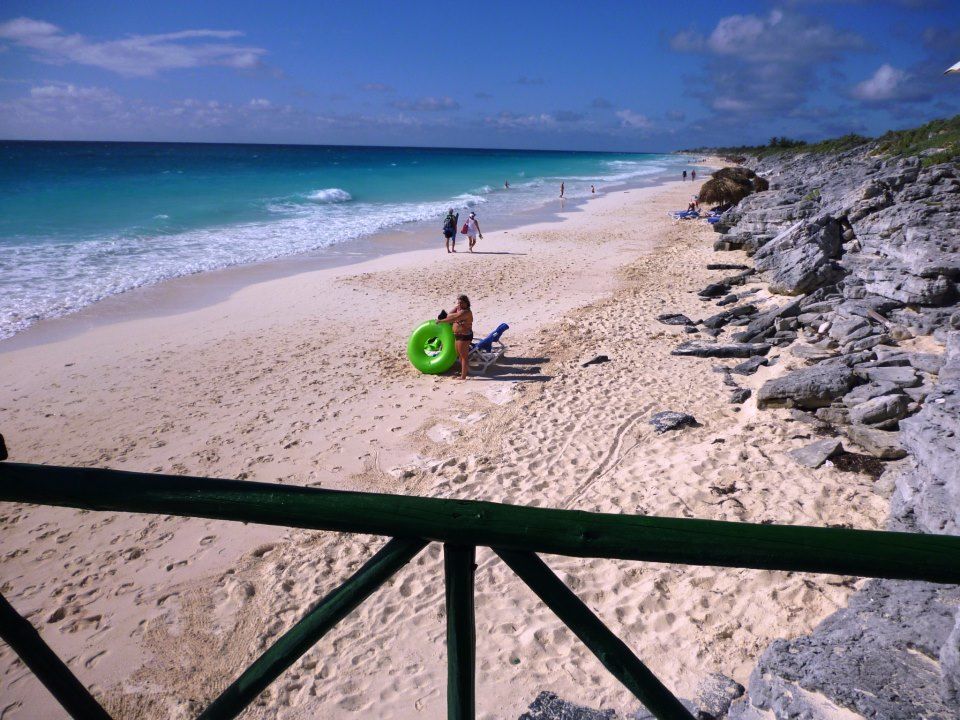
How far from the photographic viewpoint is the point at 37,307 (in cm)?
1209

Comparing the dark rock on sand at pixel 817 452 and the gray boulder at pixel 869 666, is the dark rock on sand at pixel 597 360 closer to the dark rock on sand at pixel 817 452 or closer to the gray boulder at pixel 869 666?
the dark rock on sand at pixel 817 452

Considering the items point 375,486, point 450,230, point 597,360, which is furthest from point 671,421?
point 450,230

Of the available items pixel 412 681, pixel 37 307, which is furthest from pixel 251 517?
pixel 37 307

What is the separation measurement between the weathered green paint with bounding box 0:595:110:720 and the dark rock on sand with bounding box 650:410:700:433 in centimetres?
610

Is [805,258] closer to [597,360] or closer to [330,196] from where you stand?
[597,360]

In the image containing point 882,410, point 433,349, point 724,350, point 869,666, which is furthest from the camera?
point 433,349

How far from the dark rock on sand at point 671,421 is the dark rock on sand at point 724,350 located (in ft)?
7.23

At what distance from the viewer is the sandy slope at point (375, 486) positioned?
147 inches

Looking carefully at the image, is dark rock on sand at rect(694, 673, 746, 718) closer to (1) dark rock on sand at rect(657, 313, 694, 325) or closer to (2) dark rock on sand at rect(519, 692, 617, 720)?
(2) dark rock on sand at rect(519, 692, 617, 720)

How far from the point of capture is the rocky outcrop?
2623mm

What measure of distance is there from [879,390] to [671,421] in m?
1.98

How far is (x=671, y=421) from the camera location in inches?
264

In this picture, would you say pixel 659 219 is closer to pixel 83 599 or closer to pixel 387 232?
pixel 387 232

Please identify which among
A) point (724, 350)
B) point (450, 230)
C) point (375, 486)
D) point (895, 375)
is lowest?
point (375, 486)
